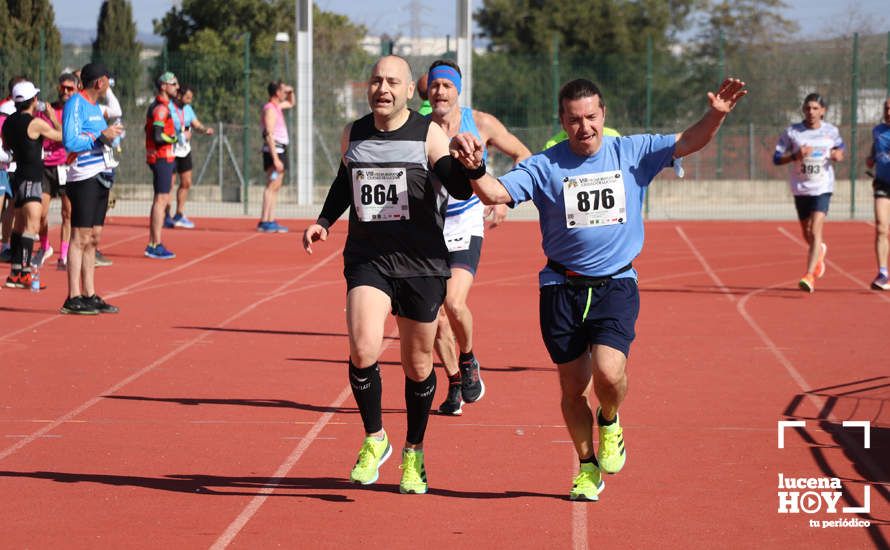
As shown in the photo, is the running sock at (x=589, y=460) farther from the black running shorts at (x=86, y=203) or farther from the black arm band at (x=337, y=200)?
the black running shorts at (x=86, y=203)

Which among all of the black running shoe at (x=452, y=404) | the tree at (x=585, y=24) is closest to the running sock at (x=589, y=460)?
the black running shoe at (x=452, y=404)

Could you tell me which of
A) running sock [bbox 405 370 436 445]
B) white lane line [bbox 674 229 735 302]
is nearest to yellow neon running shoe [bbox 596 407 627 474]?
running sock [bbox 405 370 436 445]

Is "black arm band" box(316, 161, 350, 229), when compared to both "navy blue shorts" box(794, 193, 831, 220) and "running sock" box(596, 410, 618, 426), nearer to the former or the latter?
"running sock" box(596, 410, 618, 426)

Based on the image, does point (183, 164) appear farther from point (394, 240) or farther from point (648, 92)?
point (394, 240)

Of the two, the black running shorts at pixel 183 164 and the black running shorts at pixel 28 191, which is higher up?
the black running shorts at pixel 183 164

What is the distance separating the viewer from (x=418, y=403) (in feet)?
22.5

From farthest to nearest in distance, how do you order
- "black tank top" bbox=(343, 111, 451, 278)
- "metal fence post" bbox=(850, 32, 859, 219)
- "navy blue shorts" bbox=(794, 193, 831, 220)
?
"metal fence post" bbox=(850, 32, 859, 219), "navy blue shorts" bbox=(794, 193, 831, 220), "black tank top" bbox=(343, 111, 451, 278)

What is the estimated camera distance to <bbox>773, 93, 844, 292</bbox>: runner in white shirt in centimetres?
1533

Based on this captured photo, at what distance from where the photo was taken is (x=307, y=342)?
11766mm

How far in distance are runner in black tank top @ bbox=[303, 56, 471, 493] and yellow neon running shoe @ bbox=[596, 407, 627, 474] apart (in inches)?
34.6

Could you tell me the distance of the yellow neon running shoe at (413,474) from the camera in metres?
6.68

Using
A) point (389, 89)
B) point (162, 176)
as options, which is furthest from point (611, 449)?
point (162, 176)

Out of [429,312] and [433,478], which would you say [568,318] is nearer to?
[429,312]

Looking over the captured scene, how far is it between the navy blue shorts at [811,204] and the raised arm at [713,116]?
9.26m
